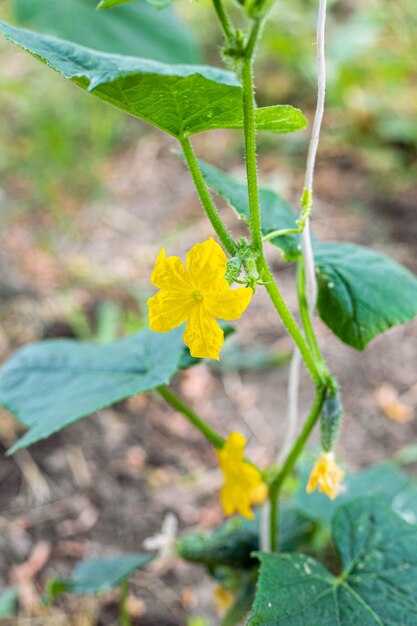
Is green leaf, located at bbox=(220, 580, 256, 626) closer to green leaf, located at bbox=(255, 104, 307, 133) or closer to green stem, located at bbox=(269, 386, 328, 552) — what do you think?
green stem, located at bbox=(269, 386, 328, 552)

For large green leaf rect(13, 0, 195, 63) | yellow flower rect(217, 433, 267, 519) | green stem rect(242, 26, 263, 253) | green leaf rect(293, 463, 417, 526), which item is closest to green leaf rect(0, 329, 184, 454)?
yellow flower rect(217, 433, 267, 519)

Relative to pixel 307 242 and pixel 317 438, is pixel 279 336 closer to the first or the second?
pixel 317 438

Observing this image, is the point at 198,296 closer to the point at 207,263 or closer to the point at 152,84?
the point at 207,263

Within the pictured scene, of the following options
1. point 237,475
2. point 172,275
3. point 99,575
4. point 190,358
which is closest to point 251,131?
point 172,275

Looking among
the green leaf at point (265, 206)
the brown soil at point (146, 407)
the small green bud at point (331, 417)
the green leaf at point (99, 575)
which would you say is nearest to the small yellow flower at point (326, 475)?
the small green bud at point (331, 417)

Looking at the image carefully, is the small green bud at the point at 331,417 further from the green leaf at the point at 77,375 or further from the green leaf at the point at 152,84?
the green leaf at the point at 152,84

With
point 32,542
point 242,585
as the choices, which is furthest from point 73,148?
point 242,585

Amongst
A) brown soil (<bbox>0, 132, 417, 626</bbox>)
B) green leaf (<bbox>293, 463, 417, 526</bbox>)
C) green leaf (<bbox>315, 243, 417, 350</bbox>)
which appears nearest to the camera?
green leaf (<bbox>315, 243, 417, 350</bbox>)
